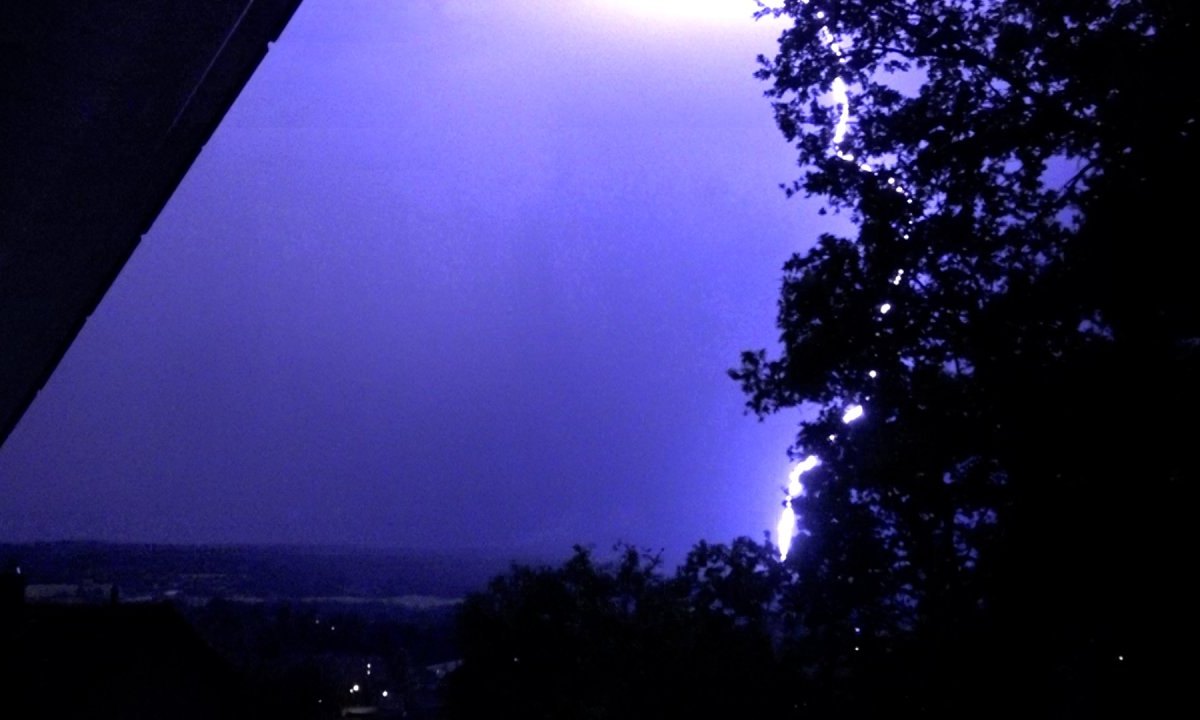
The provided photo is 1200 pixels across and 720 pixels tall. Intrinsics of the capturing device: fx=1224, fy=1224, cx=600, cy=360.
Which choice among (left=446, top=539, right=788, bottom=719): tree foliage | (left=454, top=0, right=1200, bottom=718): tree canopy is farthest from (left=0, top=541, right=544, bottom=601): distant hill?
(left=454, top=0, right=1200, bottom=718): tree canopy

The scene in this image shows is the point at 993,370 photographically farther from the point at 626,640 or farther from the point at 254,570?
the point at 254,570

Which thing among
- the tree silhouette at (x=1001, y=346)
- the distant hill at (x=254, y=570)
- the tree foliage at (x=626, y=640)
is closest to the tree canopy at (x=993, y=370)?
the tree silhouette at (x=1001, y=346)

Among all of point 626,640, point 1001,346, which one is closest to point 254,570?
point 626,640

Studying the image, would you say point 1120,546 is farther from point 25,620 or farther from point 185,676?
point 185,676

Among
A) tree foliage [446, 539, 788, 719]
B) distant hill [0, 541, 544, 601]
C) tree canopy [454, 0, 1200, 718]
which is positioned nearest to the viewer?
tree canopy [454, 0, 1200, 718]

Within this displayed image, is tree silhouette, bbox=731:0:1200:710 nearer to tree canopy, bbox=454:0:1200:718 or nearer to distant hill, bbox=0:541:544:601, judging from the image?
tree canopy, bbox=454:0:1200:718

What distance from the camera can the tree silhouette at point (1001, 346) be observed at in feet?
26.1

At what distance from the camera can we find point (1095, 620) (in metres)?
8.14

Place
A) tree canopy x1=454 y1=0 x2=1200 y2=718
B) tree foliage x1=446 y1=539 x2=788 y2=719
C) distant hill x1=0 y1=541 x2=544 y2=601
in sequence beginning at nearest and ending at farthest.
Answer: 1. tree canopy x1=454 y1=0 x2=1200 y2=718
2. tree foliage x1=446 y1=539 x2=788 y2=719
3. distant hill x1=0 y1=541 x2=544 y2=601

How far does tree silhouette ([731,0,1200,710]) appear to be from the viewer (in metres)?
7.95

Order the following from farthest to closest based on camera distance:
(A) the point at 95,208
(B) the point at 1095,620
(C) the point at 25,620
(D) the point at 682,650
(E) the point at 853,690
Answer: (D) the point at 682,650 < (C) the point at 25,620 < (E) the point at 853,690 < (B) the point at 1095,620 < (A) the point at 95,208

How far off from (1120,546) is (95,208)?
6420 millimetres

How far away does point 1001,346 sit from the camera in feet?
28.8

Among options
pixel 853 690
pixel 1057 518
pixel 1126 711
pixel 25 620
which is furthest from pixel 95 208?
pixel 25 620
